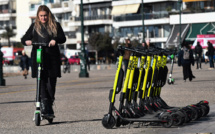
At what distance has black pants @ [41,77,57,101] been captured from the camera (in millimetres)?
9734

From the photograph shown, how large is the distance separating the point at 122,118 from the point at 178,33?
6612cm

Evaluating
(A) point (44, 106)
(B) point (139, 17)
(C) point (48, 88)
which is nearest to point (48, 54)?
(C) point (48, 88)

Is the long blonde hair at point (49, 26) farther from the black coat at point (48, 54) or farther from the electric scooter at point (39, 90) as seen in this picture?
the electric scooter at point (39, 90)

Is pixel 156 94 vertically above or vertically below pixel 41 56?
below

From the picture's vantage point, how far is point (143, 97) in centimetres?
938

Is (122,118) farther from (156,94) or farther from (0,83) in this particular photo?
(0,83)

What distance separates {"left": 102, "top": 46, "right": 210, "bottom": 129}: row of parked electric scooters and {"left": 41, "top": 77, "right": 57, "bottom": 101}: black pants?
1196mm

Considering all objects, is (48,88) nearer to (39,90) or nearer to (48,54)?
(39,90)

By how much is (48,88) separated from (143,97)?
1511 mm

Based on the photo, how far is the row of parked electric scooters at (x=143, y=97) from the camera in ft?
28.1

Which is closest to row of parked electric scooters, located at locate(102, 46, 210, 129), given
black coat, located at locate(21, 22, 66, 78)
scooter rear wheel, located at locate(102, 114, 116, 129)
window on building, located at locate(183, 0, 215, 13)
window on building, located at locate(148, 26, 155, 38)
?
scooter rear wheel, located at locate(102, 114, 116, 129)

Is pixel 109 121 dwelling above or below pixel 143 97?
below

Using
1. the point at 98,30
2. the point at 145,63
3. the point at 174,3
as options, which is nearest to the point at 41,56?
the point at 145,63

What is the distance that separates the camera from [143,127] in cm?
887
